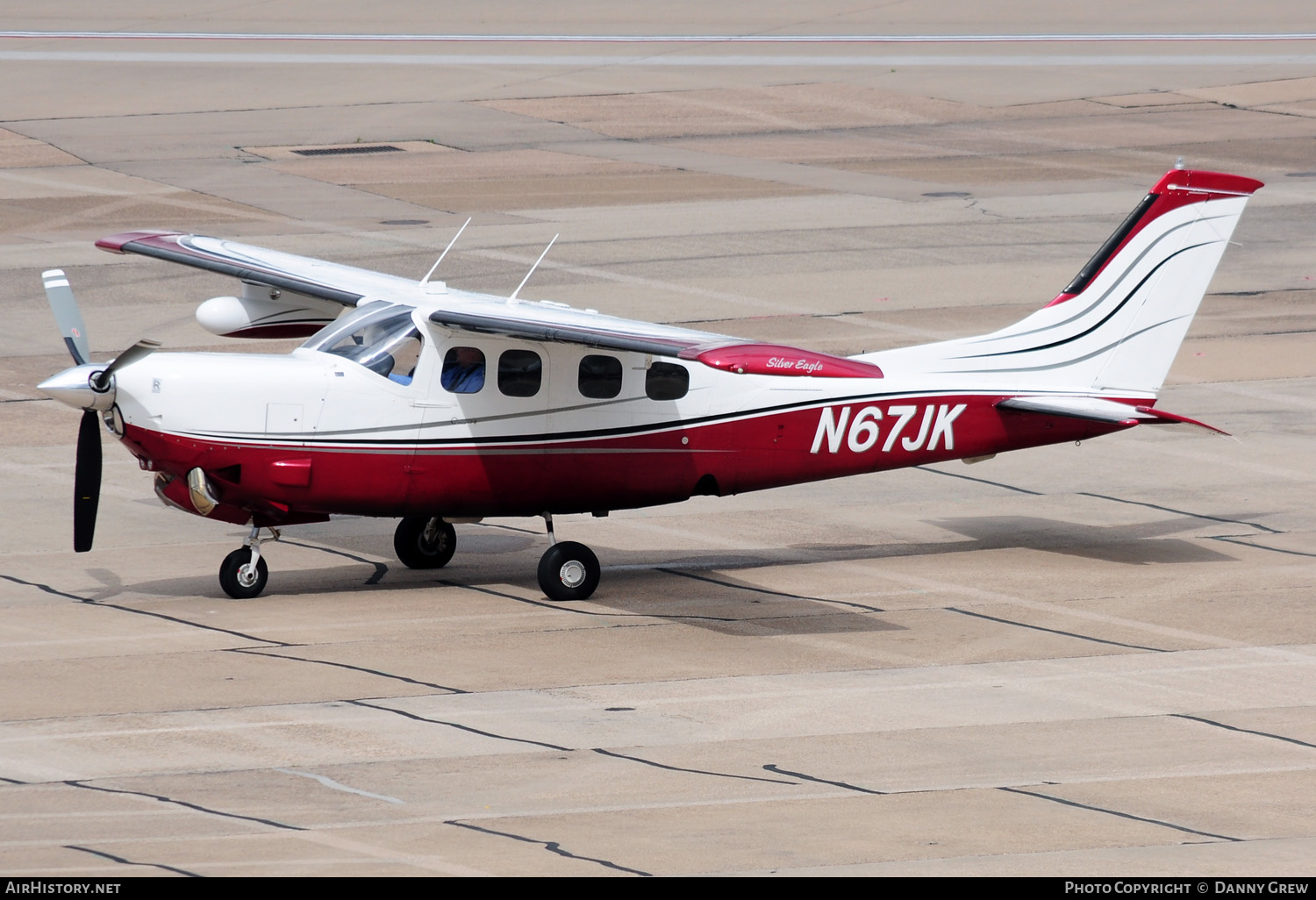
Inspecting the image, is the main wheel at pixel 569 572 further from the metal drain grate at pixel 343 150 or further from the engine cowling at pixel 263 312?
the metal drain grate at pixel 343 150

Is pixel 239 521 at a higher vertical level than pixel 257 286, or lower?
lower

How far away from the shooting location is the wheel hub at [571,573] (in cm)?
1588

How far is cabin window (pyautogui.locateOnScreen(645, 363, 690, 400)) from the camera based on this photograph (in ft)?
52.8

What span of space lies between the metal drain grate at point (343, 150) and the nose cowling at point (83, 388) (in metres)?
24.5

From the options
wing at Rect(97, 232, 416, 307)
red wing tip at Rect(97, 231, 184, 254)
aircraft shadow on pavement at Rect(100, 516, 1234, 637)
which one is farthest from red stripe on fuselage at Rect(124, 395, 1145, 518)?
red wing tip at Rect(97, 231, 184, 254)

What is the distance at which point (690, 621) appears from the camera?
15344 mm

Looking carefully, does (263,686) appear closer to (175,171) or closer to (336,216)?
(336,216)

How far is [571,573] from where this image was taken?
626 inches

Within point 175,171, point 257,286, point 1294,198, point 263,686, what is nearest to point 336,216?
point 175,171

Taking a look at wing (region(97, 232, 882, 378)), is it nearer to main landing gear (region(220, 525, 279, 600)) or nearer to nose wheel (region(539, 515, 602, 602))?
nose wheel (region(539, 515, 602, 602))

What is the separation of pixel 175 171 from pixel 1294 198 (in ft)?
69.6

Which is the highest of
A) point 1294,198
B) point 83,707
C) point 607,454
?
point 1294,198

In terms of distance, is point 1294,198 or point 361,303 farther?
point 1294,198

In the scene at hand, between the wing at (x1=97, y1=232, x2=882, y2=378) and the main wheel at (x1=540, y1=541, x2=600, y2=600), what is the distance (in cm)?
183
